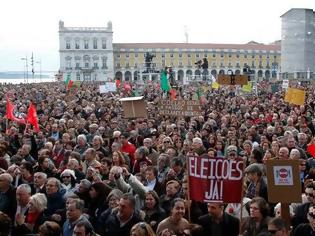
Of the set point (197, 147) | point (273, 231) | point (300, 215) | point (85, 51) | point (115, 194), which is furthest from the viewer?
point (85, 51)

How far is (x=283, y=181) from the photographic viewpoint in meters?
5.06

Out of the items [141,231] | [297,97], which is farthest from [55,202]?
[297,97]

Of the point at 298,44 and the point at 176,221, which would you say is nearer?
the point at 176,221

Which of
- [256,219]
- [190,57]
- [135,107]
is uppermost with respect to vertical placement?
[190,57]

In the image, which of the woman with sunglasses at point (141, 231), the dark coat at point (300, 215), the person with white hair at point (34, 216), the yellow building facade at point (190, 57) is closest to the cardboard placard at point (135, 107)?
the person with white hair at point (34, 216)

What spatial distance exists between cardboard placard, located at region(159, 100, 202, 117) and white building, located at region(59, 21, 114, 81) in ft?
322

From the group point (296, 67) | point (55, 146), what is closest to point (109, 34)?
point (296, 67)

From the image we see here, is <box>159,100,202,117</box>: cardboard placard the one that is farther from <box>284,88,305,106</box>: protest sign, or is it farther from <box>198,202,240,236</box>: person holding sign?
<box>198,202,240,236</box>: person holding sign

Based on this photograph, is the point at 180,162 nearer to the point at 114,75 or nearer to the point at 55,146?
the point at 55,146

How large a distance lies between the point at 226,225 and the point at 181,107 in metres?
7.43

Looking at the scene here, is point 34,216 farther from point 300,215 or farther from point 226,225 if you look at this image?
point 300,215

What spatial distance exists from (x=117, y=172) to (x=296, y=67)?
6621cm

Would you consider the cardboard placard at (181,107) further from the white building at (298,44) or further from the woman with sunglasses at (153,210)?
the white building at (298,44)

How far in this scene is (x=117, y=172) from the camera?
6.38 m
